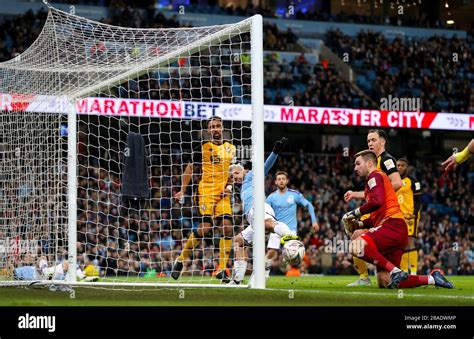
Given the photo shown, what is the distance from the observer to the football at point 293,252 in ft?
30.8

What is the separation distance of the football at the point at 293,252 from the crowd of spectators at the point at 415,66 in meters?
19.3

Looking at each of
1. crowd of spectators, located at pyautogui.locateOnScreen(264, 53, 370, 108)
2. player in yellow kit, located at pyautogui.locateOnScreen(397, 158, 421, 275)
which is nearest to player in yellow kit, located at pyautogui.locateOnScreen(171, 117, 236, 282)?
player in yellow kit, located at pyautogui.locateOnScreen(397, 158, 421, 275)

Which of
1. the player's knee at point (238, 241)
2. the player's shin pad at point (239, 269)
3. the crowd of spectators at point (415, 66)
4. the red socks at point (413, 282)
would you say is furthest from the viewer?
the crowd of spectators at point (415, 66)

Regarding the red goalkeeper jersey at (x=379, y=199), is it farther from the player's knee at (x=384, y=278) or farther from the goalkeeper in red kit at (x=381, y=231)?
the player's knee at (x=384, y=278)

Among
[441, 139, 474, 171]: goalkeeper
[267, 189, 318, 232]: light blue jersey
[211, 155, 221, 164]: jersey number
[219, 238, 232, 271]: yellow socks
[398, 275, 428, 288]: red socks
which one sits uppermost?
[211, 155, 221, 164]: jersey number

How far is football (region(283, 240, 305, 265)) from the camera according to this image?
30.8 ft

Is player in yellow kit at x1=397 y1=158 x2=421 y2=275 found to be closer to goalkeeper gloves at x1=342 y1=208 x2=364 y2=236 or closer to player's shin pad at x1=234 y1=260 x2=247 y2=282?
goalkeeper gloves at x1=342 y1=208 x2=364 y2=236

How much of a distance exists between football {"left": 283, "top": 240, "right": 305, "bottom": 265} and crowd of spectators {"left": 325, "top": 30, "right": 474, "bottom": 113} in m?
19.3

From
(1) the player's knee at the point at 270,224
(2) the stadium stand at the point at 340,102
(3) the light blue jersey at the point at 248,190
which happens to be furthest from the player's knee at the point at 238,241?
(2) the stadium stand at the point at 340,102

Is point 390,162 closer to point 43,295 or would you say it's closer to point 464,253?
point 43,295

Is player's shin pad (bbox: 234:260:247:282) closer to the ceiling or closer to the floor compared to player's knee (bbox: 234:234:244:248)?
closer to the floor

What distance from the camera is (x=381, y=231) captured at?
948 centimetres

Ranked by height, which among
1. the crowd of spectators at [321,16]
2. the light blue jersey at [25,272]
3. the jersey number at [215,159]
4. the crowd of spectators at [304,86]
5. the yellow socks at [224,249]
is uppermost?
the crowd of spectators at [321,16]
